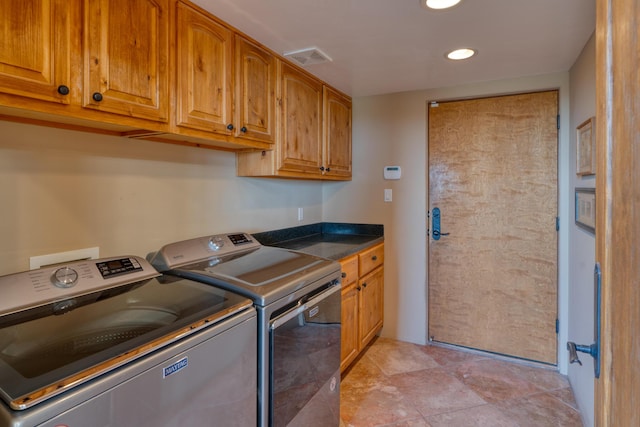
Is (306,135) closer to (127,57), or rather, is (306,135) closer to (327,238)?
(327,238)

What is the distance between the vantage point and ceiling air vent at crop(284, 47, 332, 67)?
2.01 m

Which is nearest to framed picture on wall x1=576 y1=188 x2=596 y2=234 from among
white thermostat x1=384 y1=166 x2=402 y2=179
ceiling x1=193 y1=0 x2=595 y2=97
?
ceiling x1=193 y1=0 x2=595 y2=97

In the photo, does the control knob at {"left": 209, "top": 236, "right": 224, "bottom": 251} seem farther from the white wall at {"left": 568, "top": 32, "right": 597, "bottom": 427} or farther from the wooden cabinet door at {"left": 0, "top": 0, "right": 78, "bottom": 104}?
the white wall at {"left": 568, "top": 32, "right": 597, "bottom": 427}

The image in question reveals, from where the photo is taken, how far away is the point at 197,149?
76.8 inches

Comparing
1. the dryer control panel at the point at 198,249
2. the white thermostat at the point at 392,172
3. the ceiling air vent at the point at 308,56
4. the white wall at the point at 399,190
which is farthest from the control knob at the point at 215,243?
the white thermostat at the point at 392,172

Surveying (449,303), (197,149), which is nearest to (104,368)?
(197,149)

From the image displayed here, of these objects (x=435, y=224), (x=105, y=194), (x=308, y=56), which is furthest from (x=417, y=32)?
(x=105, y=194)

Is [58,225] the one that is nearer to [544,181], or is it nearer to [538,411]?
[538,411]

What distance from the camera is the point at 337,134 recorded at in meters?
2.84

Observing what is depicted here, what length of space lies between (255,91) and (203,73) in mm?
376

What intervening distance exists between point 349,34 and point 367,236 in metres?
1.67

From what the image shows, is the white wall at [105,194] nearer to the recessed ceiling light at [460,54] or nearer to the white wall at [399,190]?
the white wall at [399,190]

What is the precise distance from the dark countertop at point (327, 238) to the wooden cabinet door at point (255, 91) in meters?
0.78

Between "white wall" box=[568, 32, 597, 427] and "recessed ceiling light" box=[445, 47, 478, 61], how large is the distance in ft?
1.95
